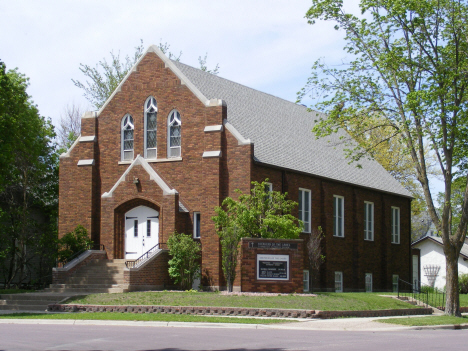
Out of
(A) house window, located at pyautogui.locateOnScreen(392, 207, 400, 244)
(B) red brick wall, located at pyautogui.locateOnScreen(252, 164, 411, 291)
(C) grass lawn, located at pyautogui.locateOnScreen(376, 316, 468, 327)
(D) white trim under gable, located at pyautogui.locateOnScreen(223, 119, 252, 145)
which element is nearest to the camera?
(C) grass lawn, located at pyautogui.locateOnScreen(376, 316, 468, 327)

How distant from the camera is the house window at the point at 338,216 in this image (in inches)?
1444

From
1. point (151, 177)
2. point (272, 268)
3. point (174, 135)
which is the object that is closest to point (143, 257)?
point (151, 177)

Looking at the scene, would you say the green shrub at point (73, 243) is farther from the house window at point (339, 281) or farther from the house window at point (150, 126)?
the house window at point (339, 281)

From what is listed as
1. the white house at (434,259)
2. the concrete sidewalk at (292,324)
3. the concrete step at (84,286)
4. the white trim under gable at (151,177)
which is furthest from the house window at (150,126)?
the white house at (434,259)

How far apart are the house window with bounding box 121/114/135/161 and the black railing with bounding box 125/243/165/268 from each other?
5149mm

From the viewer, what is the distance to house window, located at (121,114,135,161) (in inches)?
1305

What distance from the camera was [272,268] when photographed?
85.4 ft

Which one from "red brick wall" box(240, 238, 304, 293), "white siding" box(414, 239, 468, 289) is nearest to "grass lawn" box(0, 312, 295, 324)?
"red brick wall" box(240, 238, 304, 293)

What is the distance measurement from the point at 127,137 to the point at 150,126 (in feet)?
4.57

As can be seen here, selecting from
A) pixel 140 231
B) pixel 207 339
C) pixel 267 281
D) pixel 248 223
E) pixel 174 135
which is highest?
pixel 174 135

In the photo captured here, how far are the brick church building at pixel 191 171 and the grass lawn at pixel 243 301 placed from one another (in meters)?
2.01

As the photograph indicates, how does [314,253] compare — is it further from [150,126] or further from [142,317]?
[142,317]

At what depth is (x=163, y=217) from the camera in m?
30.1

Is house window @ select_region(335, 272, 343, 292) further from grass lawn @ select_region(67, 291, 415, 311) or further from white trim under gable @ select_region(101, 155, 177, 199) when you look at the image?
white trim under gable @ select_region(101, 155, 177, 199)
